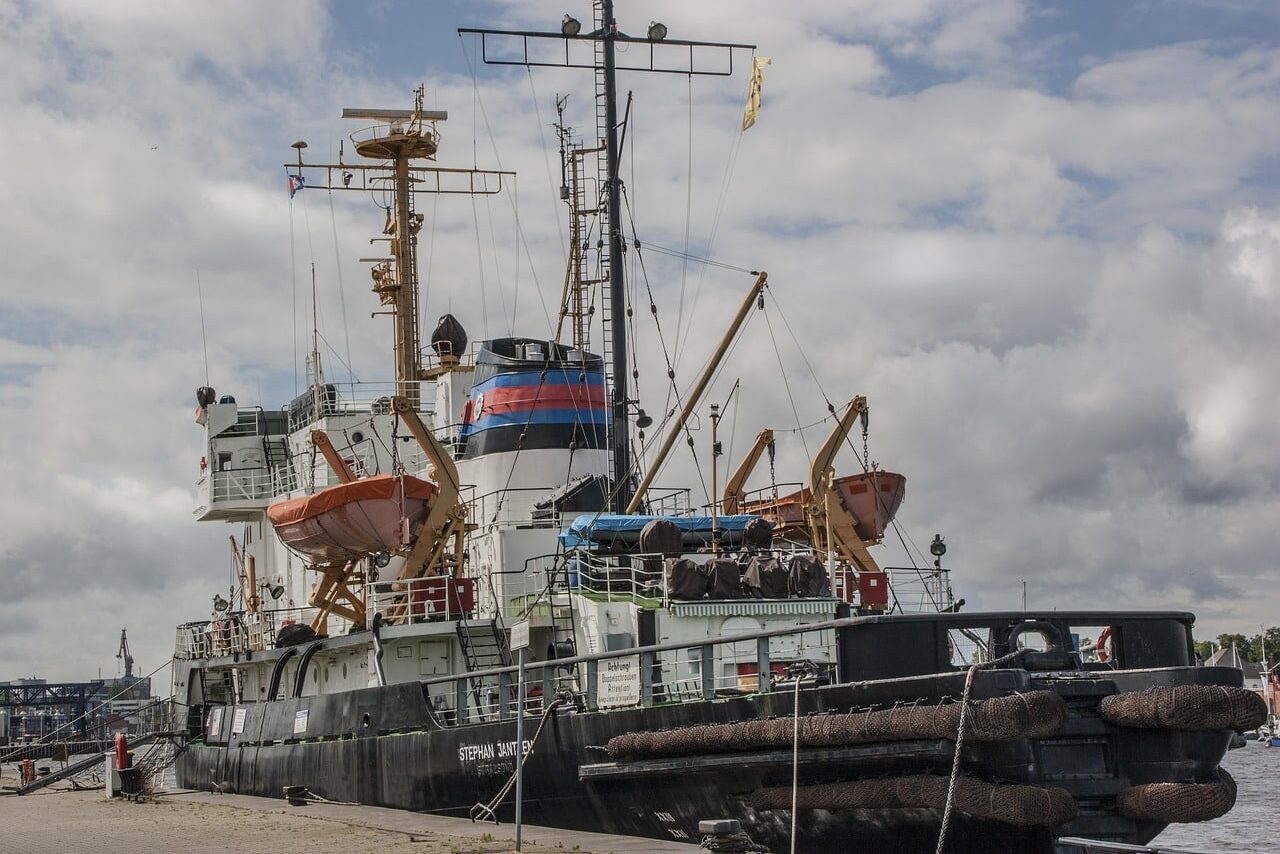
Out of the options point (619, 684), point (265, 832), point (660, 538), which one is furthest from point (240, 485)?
point (619, 684)

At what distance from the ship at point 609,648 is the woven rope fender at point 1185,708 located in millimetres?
26

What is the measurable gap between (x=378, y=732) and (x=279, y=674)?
4.76 metres

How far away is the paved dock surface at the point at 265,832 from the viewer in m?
15.5

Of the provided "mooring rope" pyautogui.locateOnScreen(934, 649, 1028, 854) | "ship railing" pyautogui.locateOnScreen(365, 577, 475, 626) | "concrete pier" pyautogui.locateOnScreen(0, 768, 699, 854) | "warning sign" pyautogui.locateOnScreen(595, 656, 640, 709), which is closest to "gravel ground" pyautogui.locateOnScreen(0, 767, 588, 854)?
"concrete pier" pyautogui.locateOnScreen(0, 768, 699, 854)

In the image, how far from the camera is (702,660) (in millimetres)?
16641

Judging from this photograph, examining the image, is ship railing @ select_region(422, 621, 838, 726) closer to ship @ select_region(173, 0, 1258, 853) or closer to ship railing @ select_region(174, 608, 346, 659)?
ship @ select_region(173, 0, 1258, 853)

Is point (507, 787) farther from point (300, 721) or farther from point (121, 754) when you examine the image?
point (121, 754)

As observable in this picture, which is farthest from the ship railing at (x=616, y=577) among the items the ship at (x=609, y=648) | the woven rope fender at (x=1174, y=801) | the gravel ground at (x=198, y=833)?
the woven rope fender at (x=1174, y=801)

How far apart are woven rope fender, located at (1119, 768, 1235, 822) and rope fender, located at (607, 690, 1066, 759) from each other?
39.5 inches

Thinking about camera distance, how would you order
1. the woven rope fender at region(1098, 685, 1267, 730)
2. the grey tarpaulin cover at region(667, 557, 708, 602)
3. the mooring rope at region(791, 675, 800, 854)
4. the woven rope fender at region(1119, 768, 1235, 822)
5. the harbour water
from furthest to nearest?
the harbour water < the grey tarpaulin cover at region(667, 557, 708, 602) < the mooring rope at region(791, 675, 800, 854) < the woven rope fender at region(1119, 768, 1235, 822) < the woven rope fender at region(1098, 685, 1267, 730)

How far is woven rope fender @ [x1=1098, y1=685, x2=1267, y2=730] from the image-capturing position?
13016 millimetres

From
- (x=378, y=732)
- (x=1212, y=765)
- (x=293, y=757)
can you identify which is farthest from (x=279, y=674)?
(x=1212, y=765)

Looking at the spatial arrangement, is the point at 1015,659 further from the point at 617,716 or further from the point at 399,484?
the point at 399,484

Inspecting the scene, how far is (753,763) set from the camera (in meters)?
15.4
